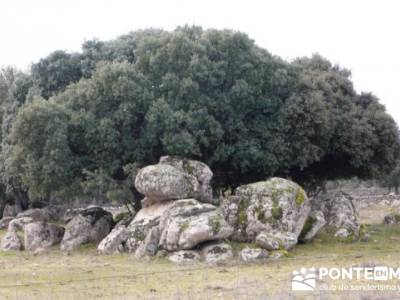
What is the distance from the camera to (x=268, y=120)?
31.4 m

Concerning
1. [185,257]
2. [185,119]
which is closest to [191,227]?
[185,257]

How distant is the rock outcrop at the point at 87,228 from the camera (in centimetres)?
2959

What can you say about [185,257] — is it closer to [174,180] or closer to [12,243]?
[174,180]

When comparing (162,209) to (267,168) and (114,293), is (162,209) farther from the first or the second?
(114,293)

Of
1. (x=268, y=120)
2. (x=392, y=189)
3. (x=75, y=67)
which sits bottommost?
(x=392, y=189)

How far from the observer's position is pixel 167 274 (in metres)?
20.2

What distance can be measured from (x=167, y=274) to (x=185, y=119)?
10204 millimetres

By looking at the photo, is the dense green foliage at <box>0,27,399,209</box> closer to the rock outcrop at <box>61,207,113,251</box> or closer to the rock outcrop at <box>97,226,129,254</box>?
the rock outcrop at <box>61,207,113,251</box>

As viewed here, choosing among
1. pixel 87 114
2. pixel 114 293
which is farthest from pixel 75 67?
pixel 114 293

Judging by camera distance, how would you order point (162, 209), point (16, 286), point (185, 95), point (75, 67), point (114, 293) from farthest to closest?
point (75, 67), point (185, 95), point (162, 209), point (16, 286), point (114, 293)

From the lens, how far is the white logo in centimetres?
1620

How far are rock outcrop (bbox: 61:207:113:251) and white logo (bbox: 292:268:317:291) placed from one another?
1439 centimetres

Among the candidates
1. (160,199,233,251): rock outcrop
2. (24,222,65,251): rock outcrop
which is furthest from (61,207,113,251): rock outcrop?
(160,199,233,251): rock outcrop

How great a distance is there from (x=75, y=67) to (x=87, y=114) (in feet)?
23.4
